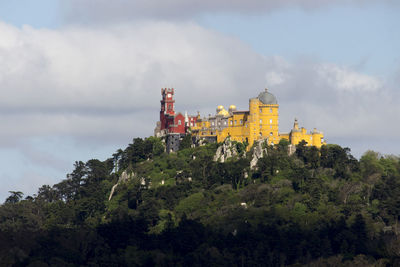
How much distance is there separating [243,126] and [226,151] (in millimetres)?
4509

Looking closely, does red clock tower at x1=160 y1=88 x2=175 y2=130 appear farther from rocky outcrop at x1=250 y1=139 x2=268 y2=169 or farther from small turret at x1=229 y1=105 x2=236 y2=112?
rocky outcrop at x1=250 y1=139 x2=268 y2=169

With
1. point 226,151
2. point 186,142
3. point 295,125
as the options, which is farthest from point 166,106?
point 295,125

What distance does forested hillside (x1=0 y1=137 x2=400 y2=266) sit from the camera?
139 m

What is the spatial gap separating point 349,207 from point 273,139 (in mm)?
19628

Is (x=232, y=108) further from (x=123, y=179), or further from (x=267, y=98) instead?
(x=123, y=179)

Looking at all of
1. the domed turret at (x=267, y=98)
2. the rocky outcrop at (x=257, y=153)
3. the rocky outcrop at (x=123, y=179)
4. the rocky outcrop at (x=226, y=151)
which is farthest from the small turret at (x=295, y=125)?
the rocky outcrop at (x=123, y=179)

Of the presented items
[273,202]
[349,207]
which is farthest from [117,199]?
[349,207]

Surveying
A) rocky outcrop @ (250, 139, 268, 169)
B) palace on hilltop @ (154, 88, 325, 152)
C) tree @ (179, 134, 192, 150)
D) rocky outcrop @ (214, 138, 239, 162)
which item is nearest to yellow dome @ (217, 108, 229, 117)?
palace on hilltop @ (154, 88, 325, 152)

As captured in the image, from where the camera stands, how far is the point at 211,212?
159 metres

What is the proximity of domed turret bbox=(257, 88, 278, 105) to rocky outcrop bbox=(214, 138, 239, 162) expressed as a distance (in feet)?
25.4

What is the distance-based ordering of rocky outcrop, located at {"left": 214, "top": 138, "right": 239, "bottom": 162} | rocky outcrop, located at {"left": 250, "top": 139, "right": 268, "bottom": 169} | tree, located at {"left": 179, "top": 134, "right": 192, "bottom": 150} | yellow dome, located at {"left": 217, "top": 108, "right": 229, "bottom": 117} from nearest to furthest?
rocky outcrop, located at {"left": 250, "top": 139, "right": 268, "bottom": 169}
rocky outcrop, located at {"left": 214, "top": 138, "right": 239, "bottom": 162}
yellow dome, located at {"left": 217, "top": 108, "right": 229, "bottom": 117}
tree, located at {"left": 179, "top": 134, "right": 192, "bottom": 150}

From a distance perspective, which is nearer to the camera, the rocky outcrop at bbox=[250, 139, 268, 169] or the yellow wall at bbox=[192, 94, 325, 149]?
the rocky outcrop at bbox=[250, 139, 268, 169]

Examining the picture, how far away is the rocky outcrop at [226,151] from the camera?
16888 cm

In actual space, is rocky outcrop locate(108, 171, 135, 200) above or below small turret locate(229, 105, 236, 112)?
below
